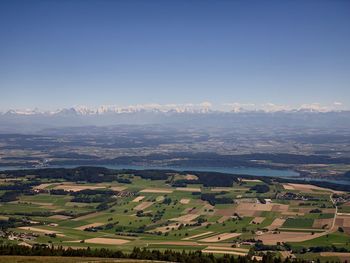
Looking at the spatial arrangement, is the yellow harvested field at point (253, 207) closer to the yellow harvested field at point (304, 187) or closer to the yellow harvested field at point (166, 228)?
the yellow harvested field at point (166, 228)

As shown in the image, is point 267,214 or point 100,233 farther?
point 267,214

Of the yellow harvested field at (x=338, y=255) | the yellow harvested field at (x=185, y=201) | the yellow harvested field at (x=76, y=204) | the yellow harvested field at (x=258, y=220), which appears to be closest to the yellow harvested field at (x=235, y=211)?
the yellow harvested field at (x=258, y=220)

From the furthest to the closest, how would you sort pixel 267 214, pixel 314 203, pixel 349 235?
1. pixel 314 203
2. pixel 267 214
3. pixel 349 235

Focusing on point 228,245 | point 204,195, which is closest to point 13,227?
point 228,245

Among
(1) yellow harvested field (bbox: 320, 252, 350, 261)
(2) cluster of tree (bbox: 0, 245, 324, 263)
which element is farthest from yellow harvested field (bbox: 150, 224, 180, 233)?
(1) yellow harvested field (bbox: 320, 252, 350, 261)

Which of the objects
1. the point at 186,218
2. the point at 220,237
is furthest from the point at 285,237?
the point at 186,218

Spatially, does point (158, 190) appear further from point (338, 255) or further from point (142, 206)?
point (338, 255)

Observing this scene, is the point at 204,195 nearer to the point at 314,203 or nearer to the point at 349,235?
the point at 314,203
